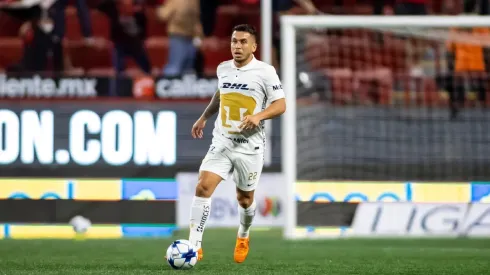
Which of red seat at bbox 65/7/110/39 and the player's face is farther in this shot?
red seat at bbox 65/7/110/39

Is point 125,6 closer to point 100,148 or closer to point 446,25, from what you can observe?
point 100,148

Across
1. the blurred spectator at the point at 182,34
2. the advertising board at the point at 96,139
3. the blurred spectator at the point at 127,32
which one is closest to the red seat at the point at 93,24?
the blurred spectator at the point at 127,32

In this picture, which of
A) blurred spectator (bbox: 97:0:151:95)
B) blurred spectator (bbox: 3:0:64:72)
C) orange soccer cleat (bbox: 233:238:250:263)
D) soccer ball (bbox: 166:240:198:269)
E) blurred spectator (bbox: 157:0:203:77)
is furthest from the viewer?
blurred spectator (bbox: 97:0:151:95)

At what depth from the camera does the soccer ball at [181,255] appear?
707cm

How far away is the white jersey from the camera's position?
7684mm

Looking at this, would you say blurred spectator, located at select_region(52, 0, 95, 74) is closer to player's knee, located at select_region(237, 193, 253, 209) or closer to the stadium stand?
the stadium stand

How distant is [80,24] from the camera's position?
577 inches

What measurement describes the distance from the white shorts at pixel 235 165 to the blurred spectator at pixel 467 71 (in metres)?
5.03

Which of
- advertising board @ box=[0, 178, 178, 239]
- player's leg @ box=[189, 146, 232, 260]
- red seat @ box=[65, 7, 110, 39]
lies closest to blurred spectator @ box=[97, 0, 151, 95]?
red seat @ box=[65, 7, 110, 39]

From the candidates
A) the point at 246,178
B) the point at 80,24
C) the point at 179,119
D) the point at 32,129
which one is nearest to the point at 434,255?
the point at 246,178

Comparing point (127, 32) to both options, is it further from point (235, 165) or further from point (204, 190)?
point (204, 190)

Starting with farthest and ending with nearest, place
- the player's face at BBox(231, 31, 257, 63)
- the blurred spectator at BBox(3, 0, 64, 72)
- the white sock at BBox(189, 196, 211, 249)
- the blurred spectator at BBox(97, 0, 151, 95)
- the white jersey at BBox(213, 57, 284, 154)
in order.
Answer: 1. the blurred spectator at BBox(97, 0, 151, 95)
2. the blurred spectator at BBox(3, 0, 64, 72)
3. the white jersey at BBox(213, 57, 284, 154)
4. the player's face at BBox(231, 31, 257, 63)
5. the white sock at BBox(189, 196, 211, 249)

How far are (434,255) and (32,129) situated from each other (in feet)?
16.7

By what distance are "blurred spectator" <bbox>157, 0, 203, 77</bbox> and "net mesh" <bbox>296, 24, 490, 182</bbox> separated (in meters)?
1.87
